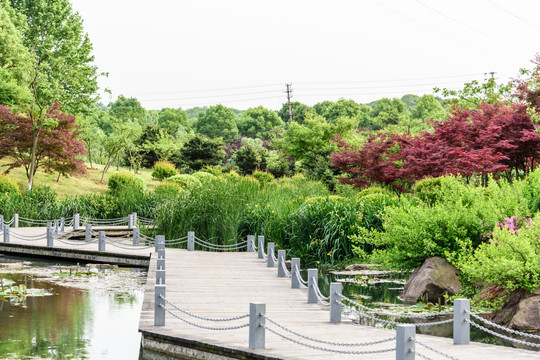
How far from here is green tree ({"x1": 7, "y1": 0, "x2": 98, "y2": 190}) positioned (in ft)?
144

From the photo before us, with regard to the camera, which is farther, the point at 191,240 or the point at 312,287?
the point at 191,240

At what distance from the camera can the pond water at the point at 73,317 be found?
9234 mm

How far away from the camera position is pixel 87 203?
27328 mm

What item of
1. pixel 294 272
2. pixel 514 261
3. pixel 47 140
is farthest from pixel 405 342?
pixel 47 140

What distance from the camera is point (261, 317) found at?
775 cm

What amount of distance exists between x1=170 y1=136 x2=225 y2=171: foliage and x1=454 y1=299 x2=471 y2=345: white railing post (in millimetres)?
43236

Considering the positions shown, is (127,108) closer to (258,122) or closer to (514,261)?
(258,122)

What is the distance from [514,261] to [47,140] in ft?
106

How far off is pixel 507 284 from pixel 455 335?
1.99m

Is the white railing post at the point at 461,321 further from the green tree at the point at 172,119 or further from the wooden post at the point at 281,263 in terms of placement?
the green tree at the point at 172,119

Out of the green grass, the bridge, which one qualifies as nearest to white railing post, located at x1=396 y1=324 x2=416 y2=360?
the bridge

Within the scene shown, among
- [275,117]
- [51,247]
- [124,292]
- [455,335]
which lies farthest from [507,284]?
[275,117]

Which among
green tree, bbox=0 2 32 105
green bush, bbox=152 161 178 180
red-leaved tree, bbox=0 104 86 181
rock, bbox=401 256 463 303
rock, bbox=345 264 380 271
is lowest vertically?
rock, bbox=345 264 380 271

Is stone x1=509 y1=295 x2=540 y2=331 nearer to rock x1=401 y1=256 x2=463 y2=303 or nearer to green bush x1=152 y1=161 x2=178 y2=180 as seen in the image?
rock x1=401 y1=256 x2=463 y2=303
